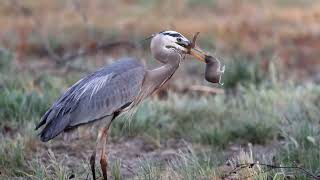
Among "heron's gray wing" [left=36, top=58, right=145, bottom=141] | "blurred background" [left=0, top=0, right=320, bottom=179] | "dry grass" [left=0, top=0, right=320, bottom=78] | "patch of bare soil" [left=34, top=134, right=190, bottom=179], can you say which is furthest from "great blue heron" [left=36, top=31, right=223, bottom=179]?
"dry grass" [left=0, top=0, right=320, bottom=78]

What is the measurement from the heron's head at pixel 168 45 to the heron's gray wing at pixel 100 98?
19 cm

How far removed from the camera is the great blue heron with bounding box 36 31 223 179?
5.01m

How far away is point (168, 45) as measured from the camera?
500 centimetres

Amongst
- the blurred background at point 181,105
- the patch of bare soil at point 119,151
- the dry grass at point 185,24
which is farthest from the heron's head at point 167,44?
the dry grass at point 185,24

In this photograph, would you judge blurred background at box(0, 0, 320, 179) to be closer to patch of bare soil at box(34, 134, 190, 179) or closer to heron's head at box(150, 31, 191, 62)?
patch of bare soil at box(34, 134, 190, 179)

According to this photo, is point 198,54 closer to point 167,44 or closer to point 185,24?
point 167,44

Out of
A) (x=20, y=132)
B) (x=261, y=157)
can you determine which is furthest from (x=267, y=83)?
(x=20, y=132)

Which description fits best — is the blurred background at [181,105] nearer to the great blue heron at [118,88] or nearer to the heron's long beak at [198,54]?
the great blue heron at [118,88]

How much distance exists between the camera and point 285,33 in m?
15.0

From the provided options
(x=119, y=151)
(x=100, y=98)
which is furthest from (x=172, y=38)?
(x=119, y=151)

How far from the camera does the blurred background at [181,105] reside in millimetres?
5820

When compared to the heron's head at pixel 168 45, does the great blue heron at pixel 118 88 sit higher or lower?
lower

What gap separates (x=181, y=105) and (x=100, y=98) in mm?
3033

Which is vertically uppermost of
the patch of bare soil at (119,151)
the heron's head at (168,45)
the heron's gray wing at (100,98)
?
the heron's head at (168,45)
